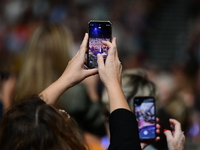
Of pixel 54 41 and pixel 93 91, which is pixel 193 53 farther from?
pixel 54 41

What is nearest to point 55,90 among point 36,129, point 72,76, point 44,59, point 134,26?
point 72,76

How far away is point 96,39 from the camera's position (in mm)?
2197

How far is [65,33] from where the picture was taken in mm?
3389

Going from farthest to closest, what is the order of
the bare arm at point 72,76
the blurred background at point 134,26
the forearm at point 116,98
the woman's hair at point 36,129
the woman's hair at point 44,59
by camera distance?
the blurred background at point 134,26 → the woman's hair at point 44,59 → the bare arm at point 72,76 → the forearm at point 116,98 → the woman's hair at point 36,129

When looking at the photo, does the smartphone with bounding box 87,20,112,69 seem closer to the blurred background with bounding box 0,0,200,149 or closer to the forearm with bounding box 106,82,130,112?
the forearm with bounding box 106,82,130,112

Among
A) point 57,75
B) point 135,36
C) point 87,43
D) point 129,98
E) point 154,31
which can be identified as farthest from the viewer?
point 154,31

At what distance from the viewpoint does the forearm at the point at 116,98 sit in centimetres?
194

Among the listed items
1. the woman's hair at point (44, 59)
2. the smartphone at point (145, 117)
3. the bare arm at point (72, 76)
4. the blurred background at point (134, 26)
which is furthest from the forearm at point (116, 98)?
the blurred background at point (134, 26)

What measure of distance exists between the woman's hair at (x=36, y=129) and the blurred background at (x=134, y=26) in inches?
170

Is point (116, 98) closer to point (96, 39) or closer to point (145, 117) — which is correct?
point (96, 39)

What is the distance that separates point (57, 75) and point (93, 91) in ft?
4.59

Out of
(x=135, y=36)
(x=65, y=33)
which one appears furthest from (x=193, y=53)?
(x=65, y=33)

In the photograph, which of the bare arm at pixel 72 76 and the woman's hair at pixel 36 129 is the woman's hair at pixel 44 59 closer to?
the bare arm at pixel 72 76

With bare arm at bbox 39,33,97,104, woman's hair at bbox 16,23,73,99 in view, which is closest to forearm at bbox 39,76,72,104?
bare arm at bbox 39,33,97,104
